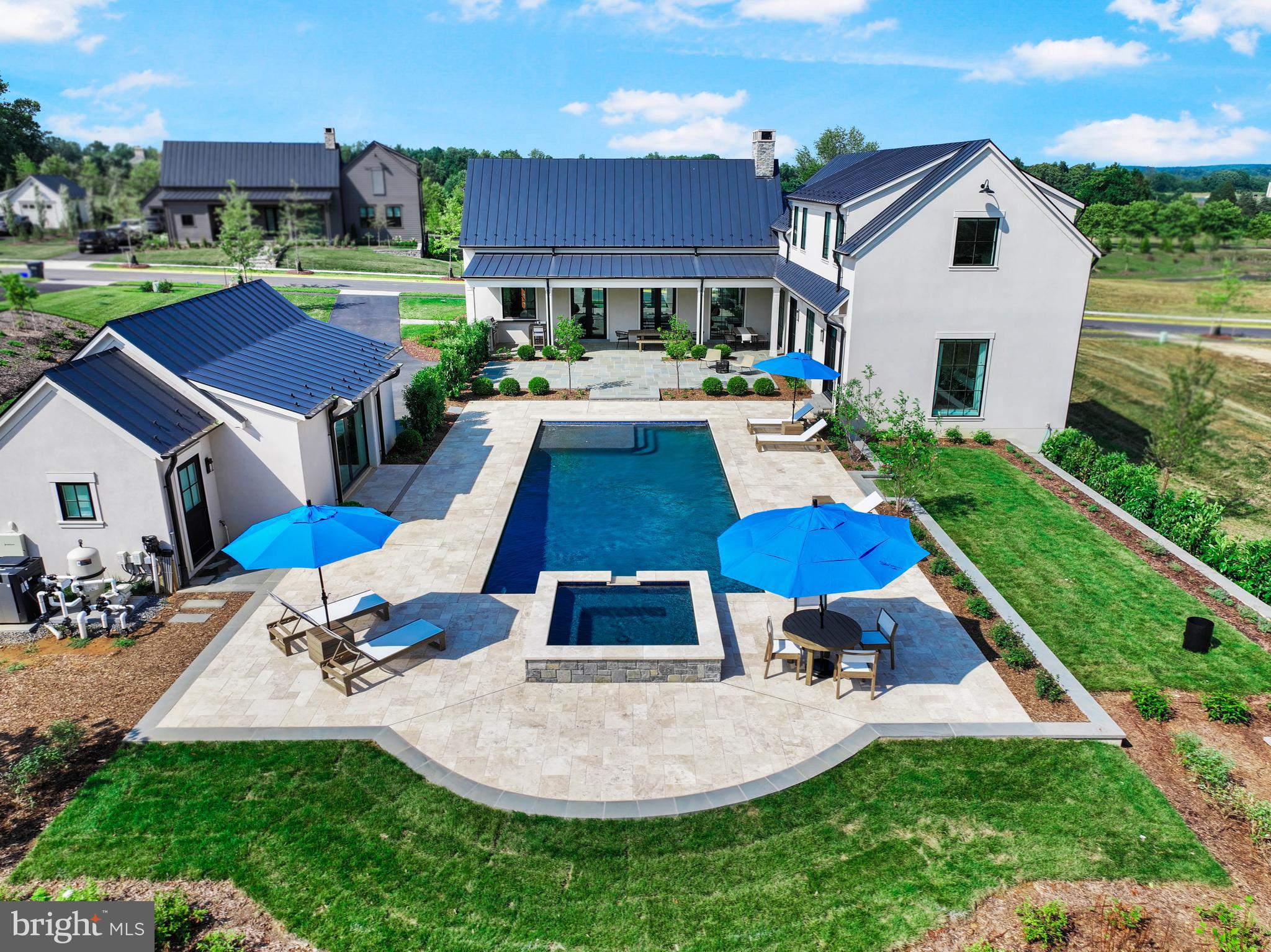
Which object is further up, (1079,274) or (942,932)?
(1079,274)

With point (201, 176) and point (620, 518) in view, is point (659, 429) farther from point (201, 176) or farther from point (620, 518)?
point (201, 176)

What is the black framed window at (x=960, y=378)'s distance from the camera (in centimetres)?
2506

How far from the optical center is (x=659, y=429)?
26.8 meters

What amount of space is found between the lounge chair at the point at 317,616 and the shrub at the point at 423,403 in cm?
1053

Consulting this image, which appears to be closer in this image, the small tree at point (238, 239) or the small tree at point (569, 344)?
the small tree at point (569, 344)

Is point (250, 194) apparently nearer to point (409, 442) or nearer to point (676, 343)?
point (676, 343)

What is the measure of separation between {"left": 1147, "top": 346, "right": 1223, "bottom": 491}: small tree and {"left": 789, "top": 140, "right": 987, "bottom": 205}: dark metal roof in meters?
10.3

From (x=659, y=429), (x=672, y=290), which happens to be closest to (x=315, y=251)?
(x=672, y=290)

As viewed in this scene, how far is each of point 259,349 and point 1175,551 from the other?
20469mm

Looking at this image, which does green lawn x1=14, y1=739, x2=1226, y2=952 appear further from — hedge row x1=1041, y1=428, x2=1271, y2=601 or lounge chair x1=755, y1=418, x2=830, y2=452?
lounge chair x1=755, y1=418, x2=830, y2=452

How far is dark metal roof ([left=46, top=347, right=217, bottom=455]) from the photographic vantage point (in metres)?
14.9

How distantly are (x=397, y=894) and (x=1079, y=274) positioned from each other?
77.6ft

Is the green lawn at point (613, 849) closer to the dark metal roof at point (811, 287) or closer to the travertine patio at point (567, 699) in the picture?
the travertine patio at point (567, 699)

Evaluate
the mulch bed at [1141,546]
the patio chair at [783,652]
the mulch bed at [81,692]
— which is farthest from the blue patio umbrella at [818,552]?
the mulch bed at [81,692]
